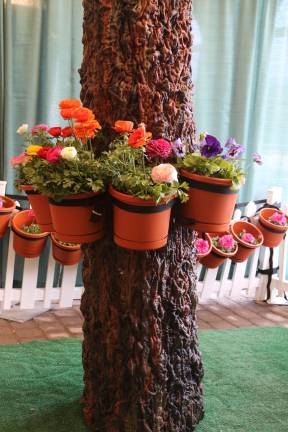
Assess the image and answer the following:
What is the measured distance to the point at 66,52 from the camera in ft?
9.85

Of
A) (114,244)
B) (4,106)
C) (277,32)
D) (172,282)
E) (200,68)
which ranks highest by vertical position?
(277,32)

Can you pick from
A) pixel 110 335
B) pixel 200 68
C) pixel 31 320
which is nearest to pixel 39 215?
pixel 110 335

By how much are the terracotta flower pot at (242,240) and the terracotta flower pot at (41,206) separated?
165cm

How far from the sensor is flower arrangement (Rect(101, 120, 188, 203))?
144 cm

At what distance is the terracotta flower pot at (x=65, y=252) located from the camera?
2.80m

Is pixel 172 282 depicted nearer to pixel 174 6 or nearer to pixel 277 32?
pixel 174 6

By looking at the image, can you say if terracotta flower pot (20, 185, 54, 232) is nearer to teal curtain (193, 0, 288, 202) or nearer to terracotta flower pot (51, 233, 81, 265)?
terracotta flower pot (51, 233, 81, 265)

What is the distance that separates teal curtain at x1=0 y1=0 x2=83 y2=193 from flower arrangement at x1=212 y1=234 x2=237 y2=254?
1308 mm

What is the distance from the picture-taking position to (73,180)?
1501 millimetres

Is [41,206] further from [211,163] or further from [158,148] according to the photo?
[211,163]

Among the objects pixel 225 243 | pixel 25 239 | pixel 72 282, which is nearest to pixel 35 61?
pixel 25 239

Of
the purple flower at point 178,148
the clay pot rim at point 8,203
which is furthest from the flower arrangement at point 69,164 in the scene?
the clay pot rim at point 8,203

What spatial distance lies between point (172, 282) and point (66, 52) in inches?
73.2

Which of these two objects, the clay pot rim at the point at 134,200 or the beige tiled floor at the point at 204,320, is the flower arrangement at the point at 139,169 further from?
the beige tiled floor at the point at 204,320
